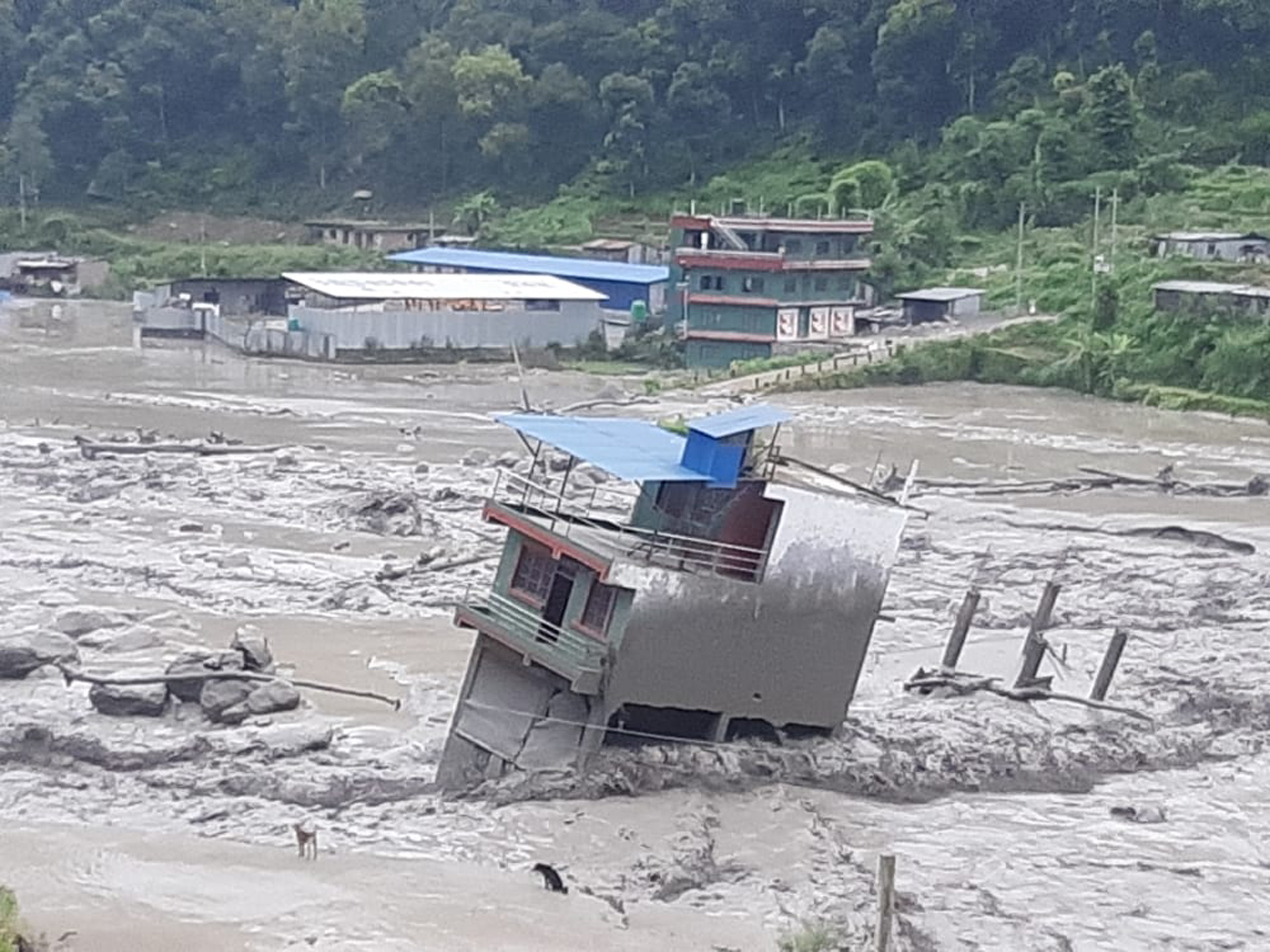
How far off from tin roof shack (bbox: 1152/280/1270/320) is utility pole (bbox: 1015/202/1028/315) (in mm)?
5125

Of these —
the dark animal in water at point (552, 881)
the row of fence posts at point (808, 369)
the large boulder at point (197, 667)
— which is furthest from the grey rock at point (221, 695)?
the row of fence posts at point (808, 369)

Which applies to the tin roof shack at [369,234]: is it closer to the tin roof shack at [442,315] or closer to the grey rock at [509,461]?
the tin roof shack at [442,315]

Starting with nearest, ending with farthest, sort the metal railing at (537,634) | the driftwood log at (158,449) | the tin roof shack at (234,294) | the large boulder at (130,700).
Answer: the metal railing at (537,634), the large boulder at (130,700), the driftwood log at (158,449), the tin roof shack at (234,294)

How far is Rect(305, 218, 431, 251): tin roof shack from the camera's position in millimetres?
82938

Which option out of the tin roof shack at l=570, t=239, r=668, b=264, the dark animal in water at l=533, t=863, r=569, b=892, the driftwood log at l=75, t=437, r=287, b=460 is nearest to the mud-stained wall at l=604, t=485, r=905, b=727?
the dark animal in water at l=533, t=863, r=569, b=892

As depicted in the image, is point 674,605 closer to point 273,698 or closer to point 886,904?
point 886,904

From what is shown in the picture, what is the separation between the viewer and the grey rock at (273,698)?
21.4 meters

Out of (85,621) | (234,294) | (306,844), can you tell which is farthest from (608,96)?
(306,844)

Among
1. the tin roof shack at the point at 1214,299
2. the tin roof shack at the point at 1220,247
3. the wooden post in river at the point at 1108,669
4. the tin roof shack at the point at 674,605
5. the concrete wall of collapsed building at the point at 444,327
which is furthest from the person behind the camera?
the concrete wall of collapsed building at the point at 444,327

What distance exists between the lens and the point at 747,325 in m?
59.9

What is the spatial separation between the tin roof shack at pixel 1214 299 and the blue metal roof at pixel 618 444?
3541 cm

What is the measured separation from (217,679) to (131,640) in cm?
370

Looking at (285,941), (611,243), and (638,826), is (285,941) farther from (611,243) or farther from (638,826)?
(611,243)

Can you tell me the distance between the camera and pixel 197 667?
2208 cm
